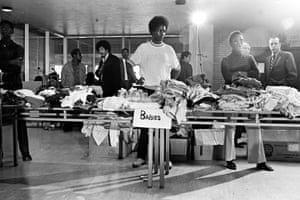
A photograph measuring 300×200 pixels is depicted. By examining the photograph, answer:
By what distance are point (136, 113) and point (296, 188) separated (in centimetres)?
Answer: 158

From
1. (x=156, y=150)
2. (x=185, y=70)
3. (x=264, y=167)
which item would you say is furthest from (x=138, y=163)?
(x=185, y=70)

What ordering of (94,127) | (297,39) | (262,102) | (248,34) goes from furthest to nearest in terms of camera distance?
(248,34)
(297,39)
(94,127)
(262,102)

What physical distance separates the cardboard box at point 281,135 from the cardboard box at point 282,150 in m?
0.04

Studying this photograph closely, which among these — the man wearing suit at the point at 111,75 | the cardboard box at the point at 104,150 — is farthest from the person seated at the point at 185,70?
the cardboard box at the point at 104,150

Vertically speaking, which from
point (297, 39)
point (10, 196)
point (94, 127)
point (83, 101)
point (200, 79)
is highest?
point (297, 39)

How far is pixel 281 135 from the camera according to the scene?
4.22 metres

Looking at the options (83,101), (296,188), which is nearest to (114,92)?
(83,101)

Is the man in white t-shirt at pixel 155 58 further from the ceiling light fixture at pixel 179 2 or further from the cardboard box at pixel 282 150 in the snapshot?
the ceiling light fixture at pixel 179 2

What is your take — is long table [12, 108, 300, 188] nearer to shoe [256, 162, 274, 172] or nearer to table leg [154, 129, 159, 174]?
table leg [154, 129, 159, 174]

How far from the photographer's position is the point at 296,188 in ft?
9.96

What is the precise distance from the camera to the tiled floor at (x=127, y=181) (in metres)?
2.83

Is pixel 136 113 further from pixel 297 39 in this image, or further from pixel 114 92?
pixel 297 39

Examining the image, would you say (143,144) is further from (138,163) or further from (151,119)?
(151,119)

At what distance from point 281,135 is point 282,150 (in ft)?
0.60
